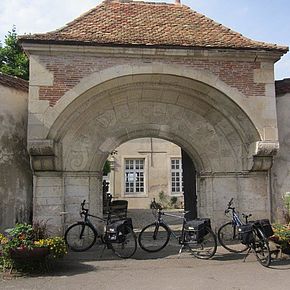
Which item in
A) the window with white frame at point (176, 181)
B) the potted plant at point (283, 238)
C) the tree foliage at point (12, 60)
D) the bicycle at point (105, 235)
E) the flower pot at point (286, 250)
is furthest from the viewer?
the window with white frame at point (176, 181)

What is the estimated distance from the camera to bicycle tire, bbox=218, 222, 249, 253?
8094 mm

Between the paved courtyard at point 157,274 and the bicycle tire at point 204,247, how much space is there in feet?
0.49

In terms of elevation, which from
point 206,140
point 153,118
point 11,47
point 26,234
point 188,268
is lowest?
point 188,268

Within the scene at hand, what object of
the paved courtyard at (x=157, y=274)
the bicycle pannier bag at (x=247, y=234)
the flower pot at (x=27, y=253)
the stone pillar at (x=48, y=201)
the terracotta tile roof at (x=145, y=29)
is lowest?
the paved courtyard at (x=157, y=274)

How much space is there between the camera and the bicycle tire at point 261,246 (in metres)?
6.91

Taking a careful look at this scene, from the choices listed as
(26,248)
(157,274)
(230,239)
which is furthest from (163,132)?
(26,248)

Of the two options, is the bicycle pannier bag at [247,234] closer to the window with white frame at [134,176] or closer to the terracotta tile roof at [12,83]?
the terracotta tile roof at [12,83]

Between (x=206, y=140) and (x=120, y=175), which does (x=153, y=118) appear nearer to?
(x=206, y=140)

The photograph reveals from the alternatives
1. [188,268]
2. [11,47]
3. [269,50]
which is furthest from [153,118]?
[11,47]

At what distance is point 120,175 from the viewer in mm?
23422

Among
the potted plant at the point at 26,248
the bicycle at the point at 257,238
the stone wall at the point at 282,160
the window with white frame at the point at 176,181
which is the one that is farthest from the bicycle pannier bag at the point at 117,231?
the window with white frame at the point at 176,181

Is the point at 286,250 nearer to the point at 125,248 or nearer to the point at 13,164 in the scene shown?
the point at 125,248

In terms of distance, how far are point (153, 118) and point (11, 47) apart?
996 cm

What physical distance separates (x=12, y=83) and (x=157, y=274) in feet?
17.7
